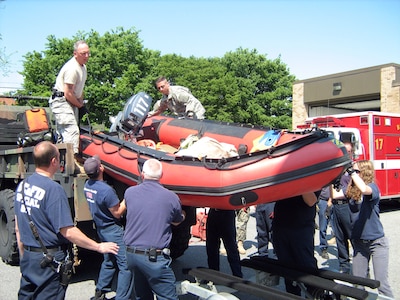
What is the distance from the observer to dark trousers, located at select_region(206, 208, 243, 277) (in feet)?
15.9

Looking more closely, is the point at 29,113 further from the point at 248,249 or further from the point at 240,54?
the point at 240,54

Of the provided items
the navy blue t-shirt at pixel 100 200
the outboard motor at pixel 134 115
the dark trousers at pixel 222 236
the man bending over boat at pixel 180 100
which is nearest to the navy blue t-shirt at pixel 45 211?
the navy blue t-shirt at pixel 100 200

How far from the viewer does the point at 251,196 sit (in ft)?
12.3

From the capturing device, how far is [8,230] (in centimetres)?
579

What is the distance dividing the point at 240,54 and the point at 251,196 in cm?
3589

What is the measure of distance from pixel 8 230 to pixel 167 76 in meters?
28.9

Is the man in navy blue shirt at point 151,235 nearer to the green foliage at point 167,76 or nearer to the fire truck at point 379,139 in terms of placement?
the fire truck at point 379,139

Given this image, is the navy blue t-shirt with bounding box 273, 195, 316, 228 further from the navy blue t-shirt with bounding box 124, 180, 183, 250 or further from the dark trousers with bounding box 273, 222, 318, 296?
the navy blue t-shirt with bounding box 124, 180, 183, 250

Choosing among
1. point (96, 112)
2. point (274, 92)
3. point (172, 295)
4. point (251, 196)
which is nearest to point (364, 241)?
point (251, 196)

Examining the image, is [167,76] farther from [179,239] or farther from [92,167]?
[92,167]

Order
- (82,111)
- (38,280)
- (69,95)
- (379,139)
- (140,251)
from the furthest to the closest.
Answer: (379,139)
(82,111)
(69,95)
(140,251)
(38,280)

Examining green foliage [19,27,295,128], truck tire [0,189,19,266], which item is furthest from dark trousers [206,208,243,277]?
green foliage [19,27,295,128]

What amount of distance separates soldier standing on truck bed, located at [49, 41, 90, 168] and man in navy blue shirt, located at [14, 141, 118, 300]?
2.27 metres

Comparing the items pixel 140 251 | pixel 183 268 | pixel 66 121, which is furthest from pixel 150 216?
pixel 66 121
